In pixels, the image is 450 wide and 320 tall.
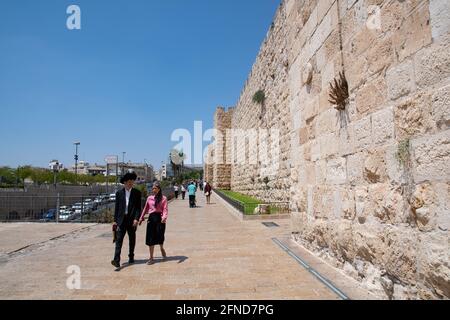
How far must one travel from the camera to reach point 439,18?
259 centimetres

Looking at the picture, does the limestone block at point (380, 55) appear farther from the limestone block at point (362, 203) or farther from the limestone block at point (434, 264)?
the limestone block at point (434, 264)

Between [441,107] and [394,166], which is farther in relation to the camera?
[394,166]

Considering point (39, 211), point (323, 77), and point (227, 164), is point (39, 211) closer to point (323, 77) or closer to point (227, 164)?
point (323, 77)

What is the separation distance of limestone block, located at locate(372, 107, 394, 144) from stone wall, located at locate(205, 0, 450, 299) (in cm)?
1

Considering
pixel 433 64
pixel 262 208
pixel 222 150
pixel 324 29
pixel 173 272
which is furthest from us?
pixel 222 150

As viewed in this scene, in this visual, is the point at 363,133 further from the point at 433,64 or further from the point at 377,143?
the point at 433,64

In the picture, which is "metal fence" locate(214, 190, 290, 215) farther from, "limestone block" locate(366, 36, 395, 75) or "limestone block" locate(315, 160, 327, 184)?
"limestone block" locate(366, 36, 395, 75)

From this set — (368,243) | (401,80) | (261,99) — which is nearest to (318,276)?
(368,243)

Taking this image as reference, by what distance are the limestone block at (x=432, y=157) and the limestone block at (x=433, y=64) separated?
0.45m

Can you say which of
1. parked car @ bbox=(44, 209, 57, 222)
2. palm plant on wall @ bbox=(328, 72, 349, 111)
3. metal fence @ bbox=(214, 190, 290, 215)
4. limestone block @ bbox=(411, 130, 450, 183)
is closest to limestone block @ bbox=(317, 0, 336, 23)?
palm plant on wall @ bbox=(328, 72, 349, 111)

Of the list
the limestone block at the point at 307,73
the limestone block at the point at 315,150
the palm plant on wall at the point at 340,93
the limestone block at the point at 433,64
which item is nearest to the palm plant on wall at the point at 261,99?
the limestone block at the point at 307,73

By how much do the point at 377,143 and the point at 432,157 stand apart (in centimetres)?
88

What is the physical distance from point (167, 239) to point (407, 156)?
19.5 feet

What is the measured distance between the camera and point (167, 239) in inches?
306
